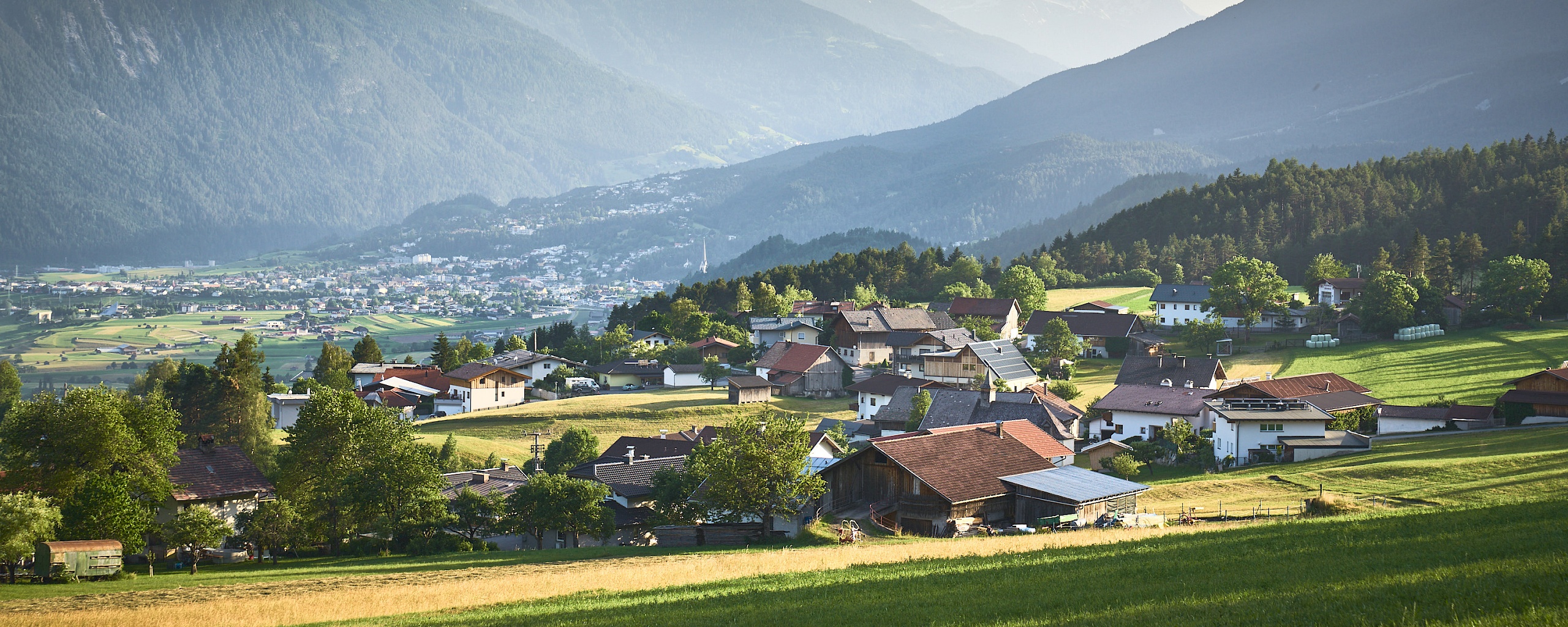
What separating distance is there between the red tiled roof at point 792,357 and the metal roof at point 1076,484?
37487mm

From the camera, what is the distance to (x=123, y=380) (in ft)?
406

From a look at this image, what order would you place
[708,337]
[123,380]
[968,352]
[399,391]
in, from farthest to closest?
[123,380], [708,337], [399,391], [968,352]

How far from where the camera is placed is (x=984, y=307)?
301 feet

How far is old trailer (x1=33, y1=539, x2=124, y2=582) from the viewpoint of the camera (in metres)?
27.3

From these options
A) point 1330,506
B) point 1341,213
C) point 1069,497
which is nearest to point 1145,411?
point 1069,497

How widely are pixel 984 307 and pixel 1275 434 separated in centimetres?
4644

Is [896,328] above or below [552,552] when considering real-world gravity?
above

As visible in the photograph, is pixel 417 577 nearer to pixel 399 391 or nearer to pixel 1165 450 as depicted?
pixel 1165 450

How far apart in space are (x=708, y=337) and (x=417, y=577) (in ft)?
209

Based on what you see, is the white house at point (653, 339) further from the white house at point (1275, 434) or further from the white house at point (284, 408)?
the white house at point (1275, 434)

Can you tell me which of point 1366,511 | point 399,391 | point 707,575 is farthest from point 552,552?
point 399,391

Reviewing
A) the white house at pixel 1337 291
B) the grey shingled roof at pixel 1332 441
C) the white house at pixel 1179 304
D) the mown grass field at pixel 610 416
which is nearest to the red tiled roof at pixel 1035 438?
the grey shingled roof at pixel 1332 441

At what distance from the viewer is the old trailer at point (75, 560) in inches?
1077

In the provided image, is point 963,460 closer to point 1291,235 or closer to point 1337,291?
point 1337,291
